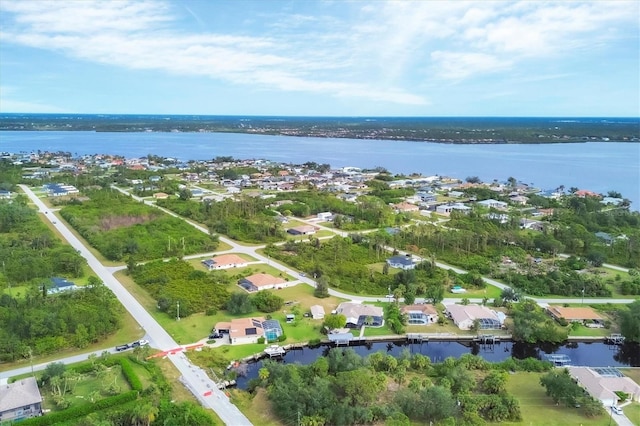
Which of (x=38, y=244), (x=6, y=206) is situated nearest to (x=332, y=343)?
(x=38, y=244)

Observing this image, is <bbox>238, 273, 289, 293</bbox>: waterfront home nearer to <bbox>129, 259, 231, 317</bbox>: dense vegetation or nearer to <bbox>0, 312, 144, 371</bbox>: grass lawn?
<bbox>129, 259, 231, 317</bbox>: dense vegetation

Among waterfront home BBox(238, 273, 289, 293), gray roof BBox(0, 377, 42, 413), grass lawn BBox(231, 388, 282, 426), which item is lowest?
grass lawn BBox(231, 388, 282, 426)

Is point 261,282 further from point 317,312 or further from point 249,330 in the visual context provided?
point 249,330

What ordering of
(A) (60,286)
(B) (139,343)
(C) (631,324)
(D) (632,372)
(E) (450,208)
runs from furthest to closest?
(E) (450,208), (A) (60,286), (C) (631,324), (B) (139,343), (D) (632,372)

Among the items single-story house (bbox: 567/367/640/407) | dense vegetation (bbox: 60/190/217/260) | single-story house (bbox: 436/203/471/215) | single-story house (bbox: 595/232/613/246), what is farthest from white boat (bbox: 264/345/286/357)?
single-story house (bbox: 436/203/471/215)

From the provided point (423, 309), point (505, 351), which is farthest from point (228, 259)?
point (505, 351)

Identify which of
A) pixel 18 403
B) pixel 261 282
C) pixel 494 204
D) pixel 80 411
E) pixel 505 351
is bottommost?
pixel 505 351

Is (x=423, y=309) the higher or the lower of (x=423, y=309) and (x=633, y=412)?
the higher
